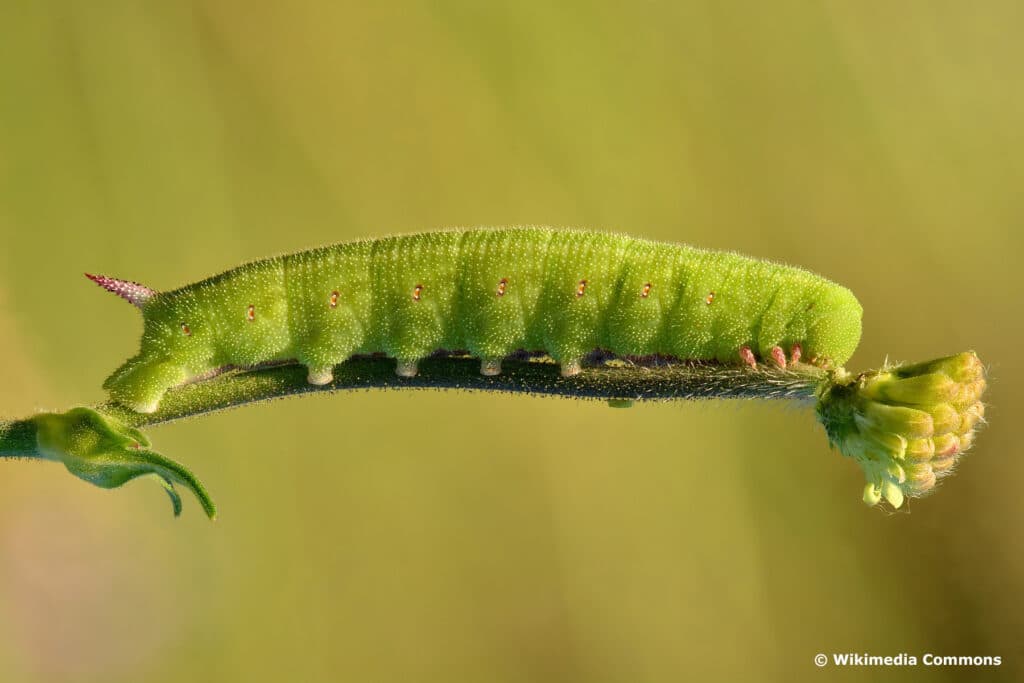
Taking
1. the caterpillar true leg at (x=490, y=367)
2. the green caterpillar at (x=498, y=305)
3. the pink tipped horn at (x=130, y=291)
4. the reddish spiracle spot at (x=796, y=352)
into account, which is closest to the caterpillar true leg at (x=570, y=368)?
the green caterpillar at (x=498, y=305)

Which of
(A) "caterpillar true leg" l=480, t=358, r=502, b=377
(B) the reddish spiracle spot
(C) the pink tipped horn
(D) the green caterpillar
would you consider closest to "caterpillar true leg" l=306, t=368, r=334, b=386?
(D) the green caterpillar

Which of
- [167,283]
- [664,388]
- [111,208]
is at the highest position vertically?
[111,208]

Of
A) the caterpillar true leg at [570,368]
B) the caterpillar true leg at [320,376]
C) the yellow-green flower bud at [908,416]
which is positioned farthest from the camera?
the caterpillar true leg at [320,376]

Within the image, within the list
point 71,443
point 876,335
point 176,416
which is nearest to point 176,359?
point 176,416

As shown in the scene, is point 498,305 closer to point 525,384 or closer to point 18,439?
point 525,384

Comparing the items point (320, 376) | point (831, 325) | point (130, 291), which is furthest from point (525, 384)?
point (130, 291)

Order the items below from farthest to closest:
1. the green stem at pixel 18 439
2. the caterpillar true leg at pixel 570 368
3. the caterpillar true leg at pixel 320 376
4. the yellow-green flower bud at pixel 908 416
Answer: the caterpillar true leg at pixel 320 376, the caterpillar true leg at pixel 570 368, the green stem at pixel 18 439, the yellow-green flower bud at pixel 908 416

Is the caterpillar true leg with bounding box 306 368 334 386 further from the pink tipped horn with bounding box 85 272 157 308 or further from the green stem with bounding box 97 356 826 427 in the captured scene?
the pink tipped horn with bounding box 85 272 157 308

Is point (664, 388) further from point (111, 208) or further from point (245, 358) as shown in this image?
point (111, 208)

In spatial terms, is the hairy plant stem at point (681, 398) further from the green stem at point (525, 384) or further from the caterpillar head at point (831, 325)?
the caterpillar head at point (831, 325)
